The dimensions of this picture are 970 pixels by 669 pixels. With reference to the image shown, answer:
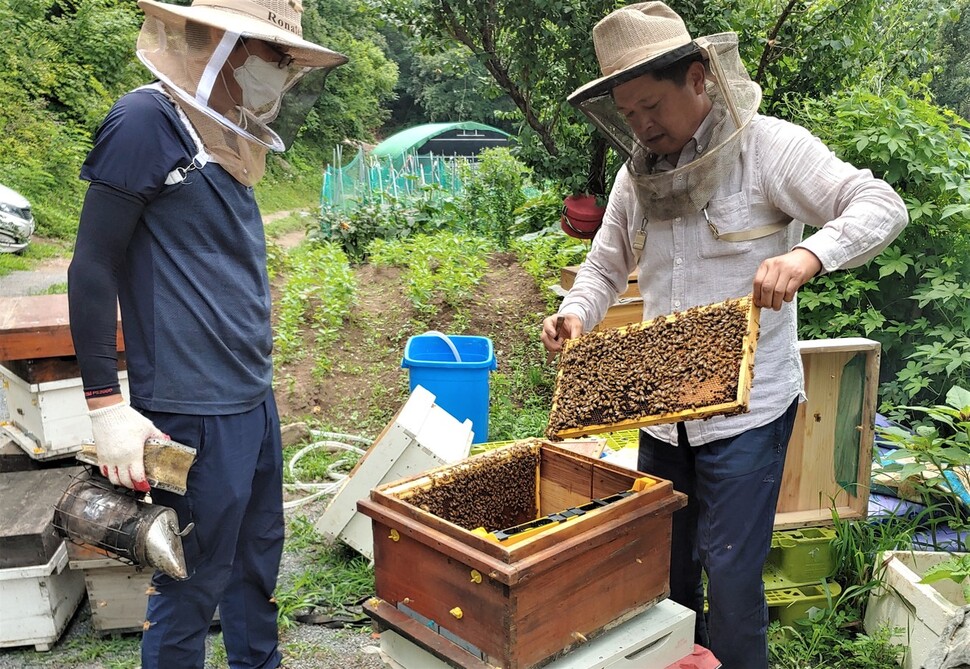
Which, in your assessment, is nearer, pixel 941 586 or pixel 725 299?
pixel 725 299

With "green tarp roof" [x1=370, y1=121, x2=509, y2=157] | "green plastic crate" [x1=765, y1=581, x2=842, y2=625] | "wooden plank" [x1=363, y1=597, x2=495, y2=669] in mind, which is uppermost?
"green tarp roof" [x1=370, y1=121, x2=509, y2=157]

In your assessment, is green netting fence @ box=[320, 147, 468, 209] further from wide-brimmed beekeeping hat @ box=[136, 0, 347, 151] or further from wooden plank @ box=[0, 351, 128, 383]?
wide-brimmed beekeeping hat @ box=[136, 0, 347, 151]

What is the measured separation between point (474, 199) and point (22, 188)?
7.51 meters

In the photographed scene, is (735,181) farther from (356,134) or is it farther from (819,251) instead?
(356,134)

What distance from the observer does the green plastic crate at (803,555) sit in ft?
10.0

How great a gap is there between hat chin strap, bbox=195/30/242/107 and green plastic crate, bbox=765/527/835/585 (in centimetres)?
262

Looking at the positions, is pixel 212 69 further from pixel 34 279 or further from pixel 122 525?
Result: pixel 34 279

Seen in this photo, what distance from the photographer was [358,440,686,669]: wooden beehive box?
1661 millimetres

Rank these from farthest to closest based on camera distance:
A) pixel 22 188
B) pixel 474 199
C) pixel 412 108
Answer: pixel 412 108, pixel 22 188, pixel 474 199

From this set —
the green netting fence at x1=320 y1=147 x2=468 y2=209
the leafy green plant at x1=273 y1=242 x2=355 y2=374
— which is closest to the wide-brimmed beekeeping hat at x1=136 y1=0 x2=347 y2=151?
the leafy green plant at x1=273 y1=242 x2=355 y2=374

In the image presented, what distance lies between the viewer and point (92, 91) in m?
16.2

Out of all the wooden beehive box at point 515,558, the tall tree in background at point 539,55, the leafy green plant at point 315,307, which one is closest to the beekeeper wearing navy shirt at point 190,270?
the wooden beehive box at point 515,558

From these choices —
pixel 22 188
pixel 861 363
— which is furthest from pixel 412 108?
pixel 861 363

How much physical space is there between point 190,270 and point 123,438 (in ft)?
1.49
